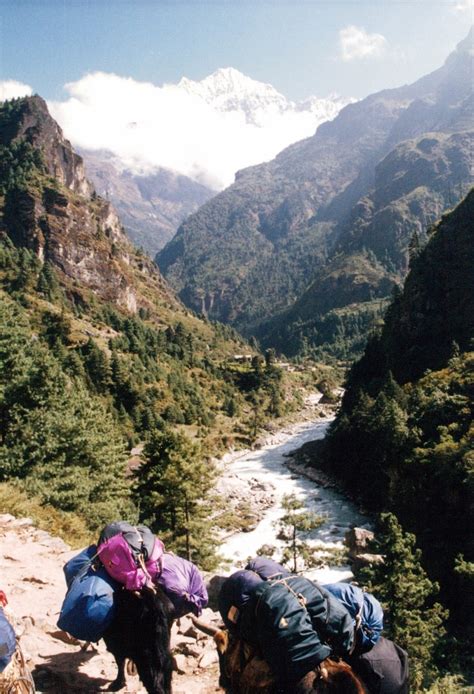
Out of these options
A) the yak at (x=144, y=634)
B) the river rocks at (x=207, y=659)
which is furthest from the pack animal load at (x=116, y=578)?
the river rocks at (x=207, y=659)

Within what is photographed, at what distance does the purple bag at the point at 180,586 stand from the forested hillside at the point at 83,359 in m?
10.7

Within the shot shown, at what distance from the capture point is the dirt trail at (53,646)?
580cm

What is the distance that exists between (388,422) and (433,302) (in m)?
30.6

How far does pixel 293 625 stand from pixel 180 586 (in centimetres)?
245

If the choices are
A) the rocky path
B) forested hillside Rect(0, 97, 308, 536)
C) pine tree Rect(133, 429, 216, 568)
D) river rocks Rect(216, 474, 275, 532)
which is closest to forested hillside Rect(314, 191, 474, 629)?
river rocks Rect(216, 474, 275, 532)

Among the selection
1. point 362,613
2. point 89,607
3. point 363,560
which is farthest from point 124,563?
point 363,560

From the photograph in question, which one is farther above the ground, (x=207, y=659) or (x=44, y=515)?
(x=207, y=659)

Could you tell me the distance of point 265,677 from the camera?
3582 millimetres

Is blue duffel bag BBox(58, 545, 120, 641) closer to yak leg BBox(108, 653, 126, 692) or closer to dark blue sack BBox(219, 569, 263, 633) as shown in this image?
yak leg BBox(108, 653, 126, 692)

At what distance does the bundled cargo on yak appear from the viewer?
3.42m

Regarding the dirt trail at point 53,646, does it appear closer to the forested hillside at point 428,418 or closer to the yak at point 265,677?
the yak at point 265,677

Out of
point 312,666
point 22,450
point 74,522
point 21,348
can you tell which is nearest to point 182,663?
point 312,666

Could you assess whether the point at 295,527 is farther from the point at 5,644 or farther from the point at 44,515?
the point at 5,644

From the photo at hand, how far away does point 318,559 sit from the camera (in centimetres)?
3366
